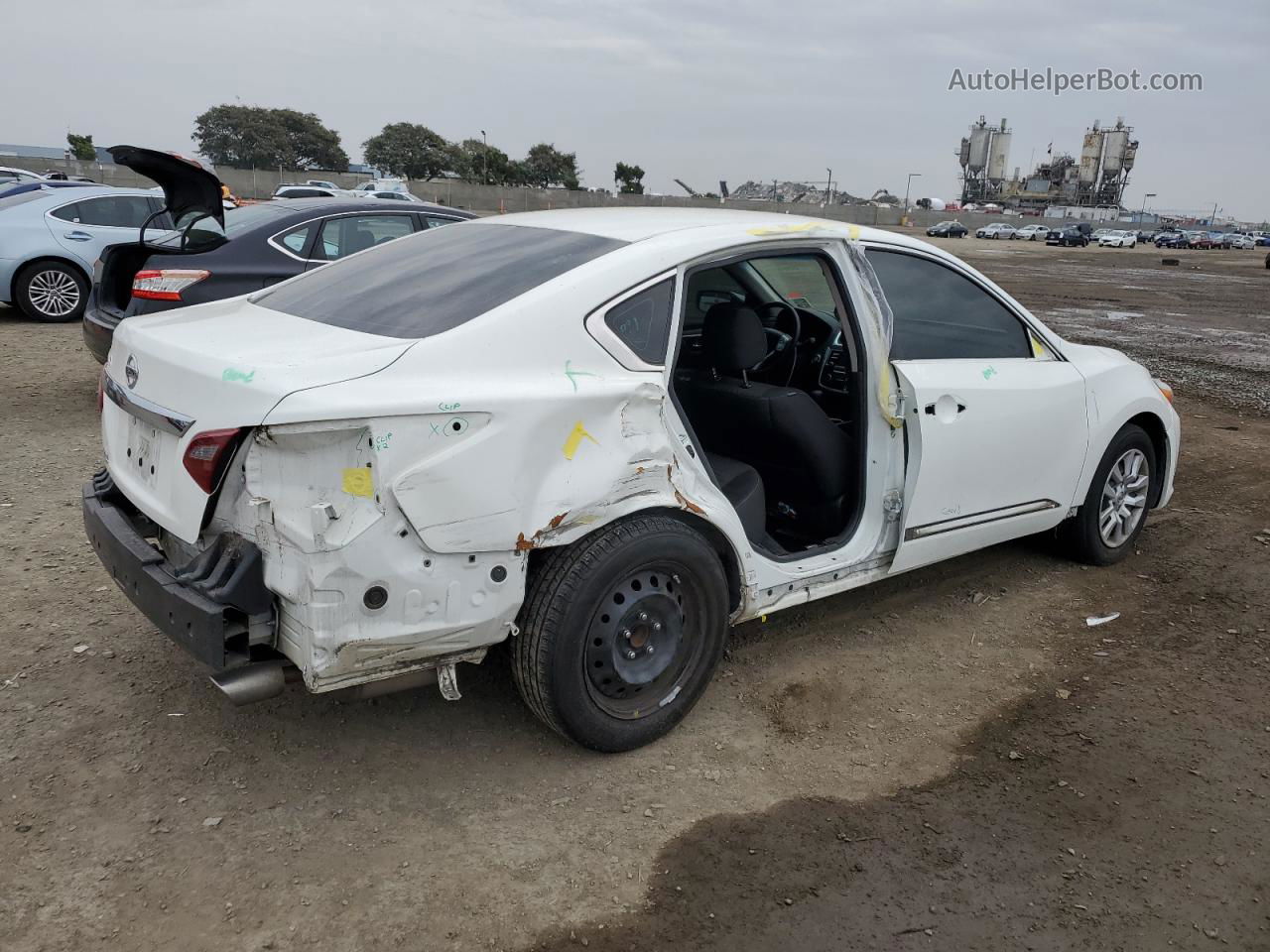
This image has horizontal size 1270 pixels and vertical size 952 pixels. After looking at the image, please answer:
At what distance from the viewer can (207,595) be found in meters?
2.64

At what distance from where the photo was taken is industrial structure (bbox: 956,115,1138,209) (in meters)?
112

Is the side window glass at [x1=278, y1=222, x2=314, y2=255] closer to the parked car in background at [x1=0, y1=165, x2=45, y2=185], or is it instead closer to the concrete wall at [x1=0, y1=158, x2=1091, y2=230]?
the parked car in background at [x1=0, y1=165, x2=45, y2=185]

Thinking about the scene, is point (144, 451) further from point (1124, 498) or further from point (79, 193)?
point (79, 193)

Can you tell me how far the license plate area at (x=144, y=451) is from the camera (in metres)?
2.91

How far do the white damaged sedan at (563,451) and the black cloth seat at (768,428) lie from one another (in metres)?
0.01

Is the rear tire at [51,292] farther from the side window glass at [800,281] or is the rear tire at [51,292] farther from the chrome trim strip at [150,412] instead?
the side window glass at [800,281]

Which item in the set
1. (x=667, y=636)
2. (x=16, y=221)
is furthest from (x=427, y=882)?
(x=16, y=221)

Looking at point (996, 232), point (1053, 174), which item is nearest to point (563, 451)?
point (996, 232)

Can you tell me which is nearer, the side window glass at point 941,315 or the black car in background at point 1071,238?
the side window glass at point 941,315

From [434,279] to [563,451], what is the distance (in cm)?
92

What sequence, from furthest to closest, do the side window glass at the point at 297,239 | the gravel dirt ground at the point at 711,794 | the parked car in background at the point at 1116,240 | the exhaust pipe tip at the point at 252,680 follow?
the parked car in background at the point at 1116,240 < the side window glass at the point at 297,239 < the exhaust pipe tip at the point at 252,680 < the gravel dirt ground at the point at 711,794

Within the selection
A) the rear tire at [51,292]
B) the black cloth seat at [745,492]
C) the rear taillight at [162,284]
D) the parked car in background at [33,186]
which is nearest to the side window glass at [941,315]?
the black cloth seat at [745,492]

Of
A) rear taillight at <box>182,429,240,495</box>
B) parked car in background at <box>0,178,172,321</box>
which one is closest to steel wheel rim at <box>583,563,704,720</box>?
rear taillight at <box>182,429,240,495</box>

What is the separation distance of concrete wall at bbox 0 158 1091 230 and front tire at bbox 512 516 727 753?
118 ft
